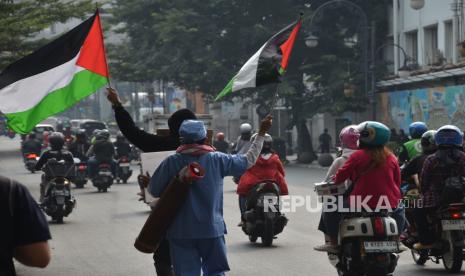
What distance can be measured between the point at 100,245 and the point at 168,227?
7.37 meters

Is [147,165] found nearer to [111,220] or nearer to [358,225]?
[358,225]

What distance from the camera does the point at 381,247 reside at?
29.3ft

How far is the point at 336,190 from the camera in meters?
9.44

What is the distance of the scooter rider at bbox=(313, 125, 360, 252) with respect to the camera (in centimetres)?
968

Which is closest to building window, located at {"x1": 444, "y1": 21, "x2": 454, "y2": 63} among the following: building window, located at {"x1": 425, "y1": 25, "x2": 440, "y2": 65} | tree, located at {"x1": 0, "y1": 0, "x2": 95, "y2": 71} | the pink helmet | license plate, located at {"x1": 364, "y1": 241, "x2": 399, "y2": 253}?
building window, located at {"x1": 425, "y1": 25, "x2": 440, "y2": 65}

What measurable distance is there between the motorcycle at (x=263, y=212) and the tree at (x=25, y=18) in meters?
19.7

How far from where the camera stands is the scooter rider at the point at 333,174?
968cm

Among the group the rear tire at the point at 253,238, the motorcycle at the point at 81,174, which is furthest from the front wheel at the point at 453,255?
the motorcycle at the point at 81,174

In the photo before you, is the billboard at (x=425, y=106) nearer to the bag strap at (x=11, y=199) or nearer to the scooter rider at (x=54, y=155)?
the scooter rider at (x=54, y=155)

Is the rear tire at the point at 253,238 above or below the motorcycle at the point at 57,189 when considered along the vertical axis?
below

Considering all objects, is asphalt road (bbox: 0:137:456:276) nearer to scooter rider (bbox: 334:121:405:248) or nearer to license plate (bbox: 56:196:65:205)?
license plate (bbox: 56:196:65:205)

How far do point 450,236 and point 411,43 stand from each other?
1393 inches

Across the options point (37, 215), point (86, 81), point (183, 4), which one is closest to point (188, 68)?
point (183, 4)

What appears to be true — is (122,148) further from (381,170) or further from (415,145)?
(381,170)
